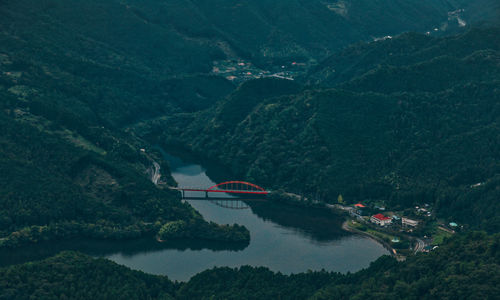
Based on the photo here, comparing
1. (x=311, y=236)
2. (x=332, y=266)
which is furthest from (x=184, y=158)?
(x=332, y=266)

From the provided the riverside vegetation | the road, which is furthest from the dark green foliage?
the road

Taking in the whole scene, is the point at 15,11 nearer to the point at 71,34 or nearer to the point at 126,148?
the point at 71,34

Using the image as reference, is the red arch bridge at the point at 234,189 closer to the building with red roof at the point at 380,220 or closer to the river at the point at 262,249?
the river at the point at 262,249

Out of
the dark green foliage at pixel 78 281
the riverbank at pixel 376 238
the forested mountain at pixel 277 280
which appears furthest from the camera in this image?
the riverbank at pixel 376 238

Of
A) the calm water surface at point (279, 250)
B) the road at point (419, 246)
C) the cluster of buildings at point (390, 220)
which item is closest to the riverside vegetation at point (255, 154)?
the calm water surface at point (279, 250)

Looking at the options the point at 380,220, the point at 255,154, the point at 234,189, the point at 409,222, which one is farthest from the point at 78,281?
the point at 255,154

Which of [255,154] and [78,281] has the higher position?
[255,154]

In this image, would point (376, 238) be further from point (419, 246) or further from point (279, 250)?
point (279, 250)
